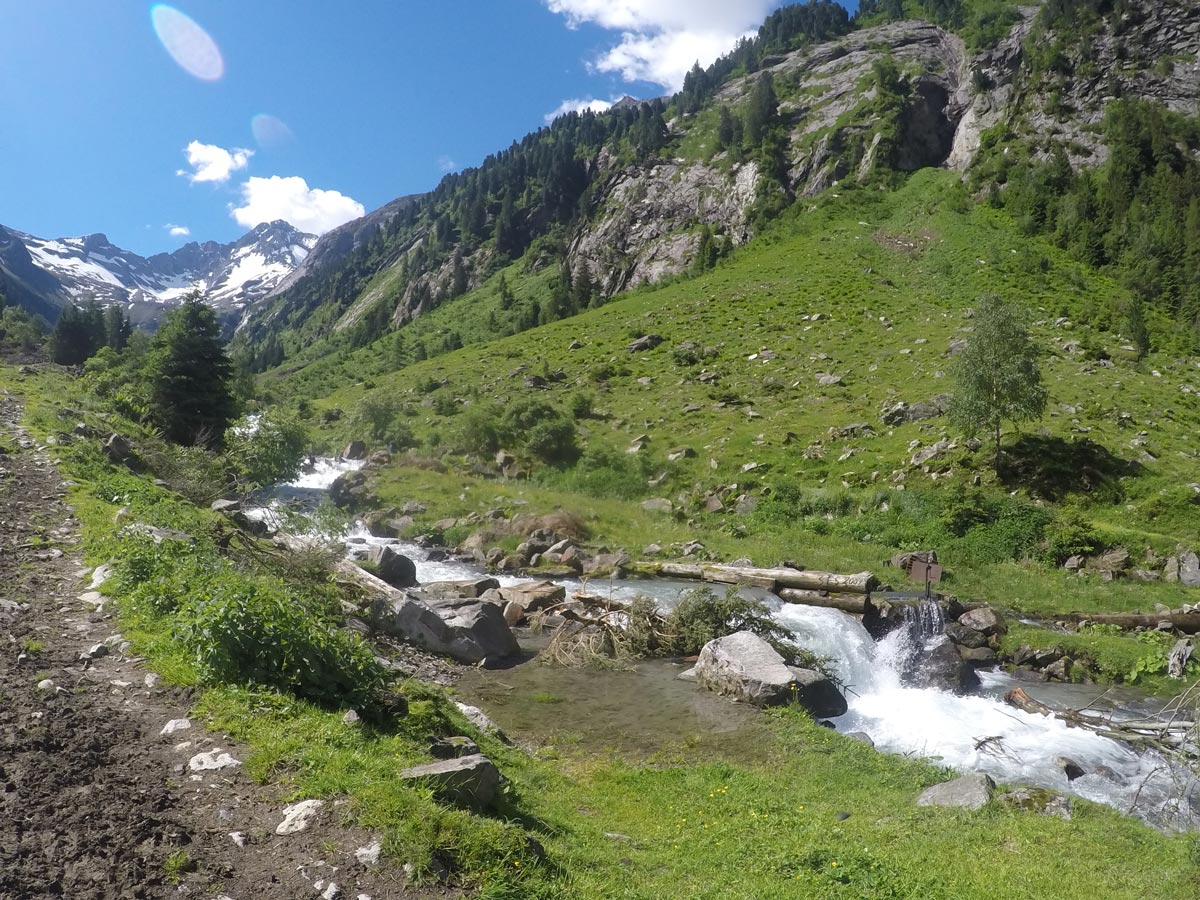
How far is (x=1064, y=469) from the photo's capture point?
3241cm

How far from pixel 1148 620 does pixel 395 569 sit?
1068 inches

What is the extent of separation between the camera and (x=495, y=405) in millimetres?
51688

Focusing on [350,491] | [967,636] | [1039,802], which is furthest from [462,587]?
[350,491]

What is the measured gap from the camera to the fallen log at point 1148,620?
22.6 meters

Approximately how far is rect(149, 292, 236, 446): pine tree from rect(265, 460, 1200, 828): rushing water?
105 ft

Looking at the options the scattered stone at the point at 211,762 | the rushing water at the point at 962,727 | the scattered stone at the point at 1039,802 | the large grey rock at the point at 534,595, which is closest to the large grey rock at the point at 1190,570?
the rushing water at the point at 962,727

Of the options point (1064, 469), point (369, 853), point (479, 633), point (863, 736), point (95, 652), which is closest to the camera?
point (369, 853)

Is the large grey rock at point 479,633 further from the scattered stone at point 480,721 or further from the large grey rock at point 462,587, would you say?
the scattered stone at point 480,721

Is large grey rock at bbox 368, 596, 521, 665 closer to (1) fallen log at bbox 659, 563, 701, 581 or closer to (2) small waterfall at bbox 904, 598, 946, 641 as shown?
(1) fallen log at bbox 659, 563, 701, 581

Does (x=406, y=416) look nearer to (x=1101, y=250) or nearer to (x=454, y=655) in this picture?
(x=454, y=655)

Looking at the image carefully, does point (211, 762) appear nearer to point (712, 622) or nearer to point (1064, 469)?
point (712, 622)

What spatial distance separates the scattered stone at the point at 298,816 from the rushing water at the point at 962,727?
834 cm

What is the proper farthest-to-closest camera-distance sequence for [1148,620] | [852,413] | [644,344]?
[644,344]
[852,413]
[1148,620]

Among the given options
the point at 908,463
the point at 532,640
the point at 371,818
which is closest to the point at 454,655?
the point at 532,640
